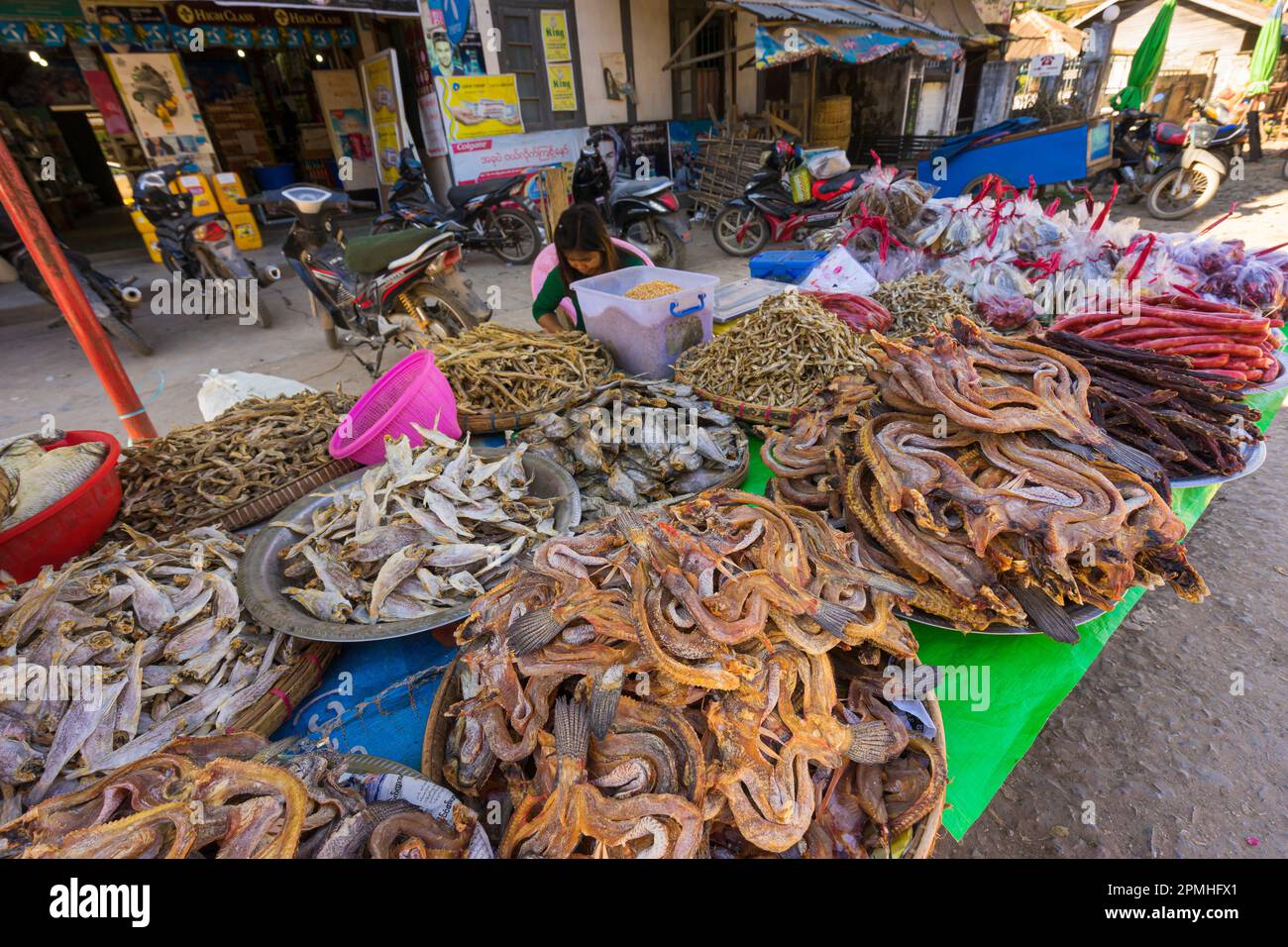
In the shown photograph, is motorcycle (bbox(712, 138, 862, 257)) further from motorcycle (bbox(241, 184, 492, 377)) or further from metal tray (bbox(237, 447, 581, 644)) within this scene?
metal tray (bbox(237, 447, 581, 644))

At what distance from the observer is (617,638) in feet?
4.78

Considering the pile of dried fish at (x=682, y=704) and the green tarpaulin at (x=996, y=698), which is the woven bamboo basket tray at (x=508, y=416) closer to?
the pile of dried fish at (x=682, y=704)

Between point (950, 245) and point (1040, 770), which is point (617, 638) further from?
point (950, 245)

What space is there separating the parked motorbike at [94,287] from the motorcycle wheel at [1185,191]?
1624 cm

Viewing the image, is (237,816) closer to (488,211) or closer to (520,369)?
(520,369)

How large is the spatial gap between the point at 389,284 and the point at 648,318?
118 inches

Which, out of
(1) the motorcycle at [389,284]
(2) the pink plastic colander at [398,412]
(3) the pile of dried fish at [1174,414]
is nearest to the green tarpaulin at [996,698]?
(3) the pile of dried fish at [1174,414]

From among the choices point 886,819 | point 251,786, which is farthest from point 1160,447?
point 251,786

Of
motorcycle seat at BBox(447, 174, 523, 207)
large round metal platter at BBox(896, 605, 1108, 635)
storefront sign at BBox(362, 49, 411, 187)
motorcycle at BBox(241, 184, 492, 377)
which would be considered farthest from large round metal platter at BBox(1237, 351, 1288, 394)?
storefront sign at BBox(362, 49, 411, 187)

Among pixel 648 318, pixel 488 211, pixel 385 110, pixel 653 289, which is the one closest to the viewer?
pixel 648 318

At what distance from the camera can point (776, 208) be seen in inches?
364

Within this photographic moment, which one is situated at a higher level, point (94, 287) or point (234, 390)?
point (94, 287)

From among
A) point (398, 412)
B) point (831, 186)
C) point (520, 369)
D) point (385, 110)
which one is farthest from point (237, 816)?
point (385, 110)

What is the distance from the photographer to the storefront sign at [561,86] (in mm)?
11219
